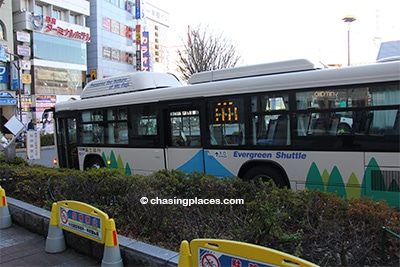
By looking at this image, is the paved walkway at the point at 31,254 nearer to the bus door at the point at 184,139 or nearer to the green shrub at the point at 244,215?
the green shrub at the point at 244,215

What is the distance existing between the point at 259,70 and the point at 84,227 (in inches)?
192

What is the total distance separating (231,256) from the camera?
2.62 meters

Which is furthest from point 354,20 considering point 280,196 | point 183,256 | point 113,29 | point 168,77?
point 113,29

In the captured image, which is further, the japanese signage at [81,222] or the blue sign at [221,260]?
the japanese signage at [81,222]

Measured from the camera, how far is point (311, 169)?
607 centimetres

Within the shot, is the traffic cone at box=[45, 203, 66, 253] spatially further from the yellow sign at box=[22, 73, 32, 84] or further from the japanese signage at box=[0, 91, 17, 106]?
the yellow sign at box=[22, 73, 32, 84]

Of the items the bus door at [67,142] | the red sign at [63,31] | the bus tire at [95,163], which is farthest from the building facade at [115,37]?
the bus tire at [95,163]

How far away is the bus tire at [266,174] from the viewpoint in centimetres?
644

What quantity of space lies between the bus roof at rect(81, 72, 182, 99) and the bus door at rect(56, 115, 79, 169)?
111 centimetres

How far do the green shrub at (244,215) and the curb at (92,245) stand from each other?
0.85 feet

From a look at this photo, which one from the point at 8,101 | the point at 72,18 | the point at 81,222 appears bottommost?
the point at 81,222

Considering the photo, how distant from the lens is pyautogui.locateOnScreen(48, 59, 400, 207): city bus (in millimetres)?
5516

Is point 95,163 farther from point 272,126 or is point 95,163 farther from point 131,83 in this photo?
point 272,126

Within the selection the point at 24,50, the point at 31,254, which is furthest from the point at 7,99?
the point at 31,254
